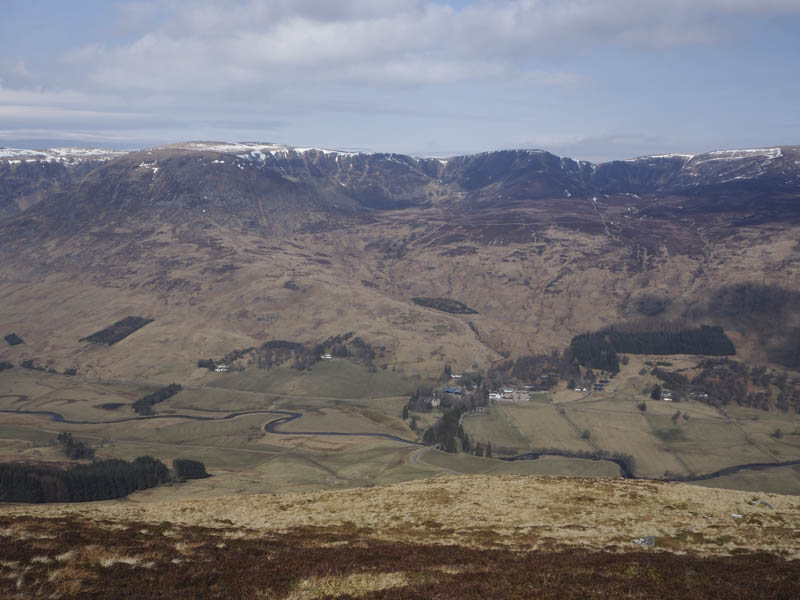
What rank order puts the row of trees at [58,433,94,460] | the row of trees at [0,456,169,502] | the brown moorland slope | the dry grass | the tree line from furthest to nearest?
the row of trees at [58,433,94,460] < the tree line < the row of trees at [0,456,169,502] < the dry grass < the brown moorland slope

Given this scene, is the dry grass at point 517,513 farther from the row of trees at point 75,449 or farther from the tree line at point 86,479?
the row of trees at point 75,449

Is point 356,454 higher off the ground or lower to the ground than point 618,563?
lower

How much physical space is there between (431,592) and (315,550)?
41.6 ft

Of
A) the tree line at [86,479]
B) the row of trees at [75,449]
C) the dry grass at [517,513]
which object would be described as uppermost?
the dry grass at [517,513]

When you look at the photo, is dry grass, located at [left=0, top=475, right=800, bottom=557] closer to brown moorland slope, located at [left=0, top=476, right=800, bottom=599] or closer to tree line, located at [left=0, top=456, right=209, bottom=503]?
brown moorland slope, located at [left=0, top=476, right=800, bottom=599]

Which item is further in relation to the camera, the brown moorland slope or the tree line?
the tree line

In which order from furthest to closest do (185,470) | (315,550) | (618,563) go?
1. (185,470)
2. (315,550)
3. (618,563)

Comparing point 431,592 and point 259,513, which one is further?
point 259,513

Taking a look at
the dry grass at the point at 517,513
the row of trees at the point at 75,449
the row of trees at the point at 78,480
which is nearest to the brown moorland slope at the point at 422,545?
the dry grass at the point at 517,513

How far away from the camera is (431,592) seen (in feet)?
84.5

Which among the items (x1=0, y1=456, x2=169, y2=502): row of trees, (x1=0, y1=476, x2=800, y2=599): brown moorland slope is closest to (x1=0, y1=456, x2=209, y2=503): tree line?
(x1=0, y1=456, x2=169, y2=502): row of trees

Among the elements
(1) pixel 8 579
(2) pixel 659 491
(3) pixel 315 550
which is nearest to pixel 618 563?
(3) pixel 315 550

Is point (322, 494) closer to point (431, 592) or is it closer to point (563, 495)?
point (563, 495)

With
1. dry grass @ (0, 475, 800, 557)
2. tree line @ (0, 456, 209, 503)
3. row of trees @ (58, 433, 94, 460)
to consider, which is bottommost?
row of trees @ (58, 433, 94, 460)
